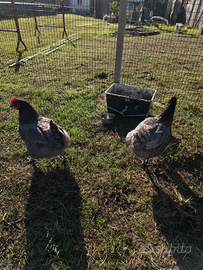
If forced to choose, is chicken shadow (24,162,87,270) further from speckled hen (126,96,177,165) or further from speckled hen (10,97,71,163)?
speckled hen (126,96,177,165)

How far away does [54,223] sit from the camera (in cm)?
221

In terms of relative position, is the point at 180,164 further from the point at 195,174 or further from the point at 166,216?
the point at 166,216

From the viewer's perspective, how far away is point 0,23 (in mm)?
11039

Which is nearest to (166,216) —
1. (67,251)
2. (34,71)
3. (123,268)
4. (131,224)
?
(131,224)

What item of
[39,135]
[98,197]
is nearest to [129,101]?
[39,135]

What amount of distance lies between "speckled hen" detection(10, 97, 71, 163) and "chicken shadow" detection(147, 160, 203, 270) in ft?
5.14

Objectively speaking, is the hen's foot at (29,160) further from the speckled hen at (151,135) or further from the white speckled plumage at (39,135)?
the speckled hen at (151,135)

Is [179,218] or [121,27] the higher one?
[121,27]

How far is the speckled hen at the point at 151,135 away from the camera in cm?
256

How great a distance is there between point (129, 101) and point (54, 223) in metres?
2.64

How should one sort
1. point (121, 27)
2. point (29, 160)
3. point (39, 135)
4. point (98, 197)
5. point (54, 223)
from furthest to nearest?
point (121, 27), point (29, 160), point (39, 135), point (98, 197), point (54, 223)

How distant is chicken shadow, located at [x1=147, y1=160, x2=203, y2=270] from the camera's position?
1965 millimetres

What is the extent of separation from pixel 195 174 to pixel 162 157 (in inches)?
22.5

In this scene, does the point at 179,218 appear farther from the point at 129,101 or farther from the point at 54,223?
the point at 129,101
